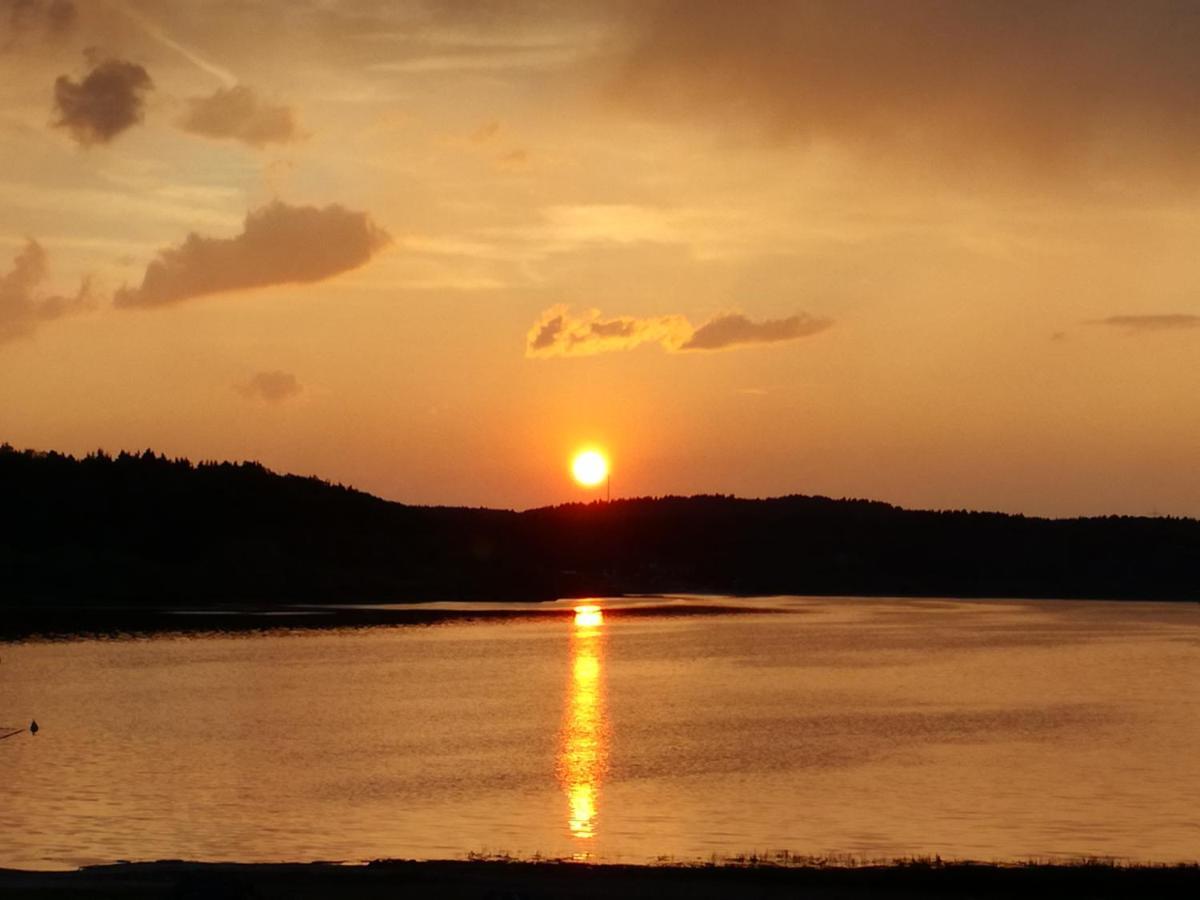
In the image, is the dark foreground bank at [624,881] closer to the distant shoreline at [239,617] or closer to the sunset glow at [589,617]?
the distant shoreline at [239,617]

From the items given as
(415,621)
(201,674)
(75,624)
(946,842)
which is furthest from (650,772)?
(415,621)

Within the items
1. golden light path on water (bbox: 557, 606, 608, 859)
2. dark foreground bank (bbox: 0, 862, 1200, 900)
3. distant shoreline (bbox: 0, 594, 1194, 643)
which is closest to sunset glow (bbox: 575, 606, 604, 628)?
distant shoreline (bbox: 0, 594, 1194, 643)

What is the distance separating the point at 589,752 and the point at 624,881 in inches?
1181

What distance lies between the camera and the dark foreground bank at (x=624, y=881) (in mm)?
28562

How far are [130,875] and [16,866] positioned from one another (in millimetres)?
4397

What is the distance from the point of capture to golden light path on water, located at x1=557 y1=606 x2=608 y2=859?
4334cm

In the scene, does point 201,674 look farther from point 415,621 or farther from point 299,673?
point 415,621

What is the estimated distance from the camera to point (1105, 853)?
1470 inches

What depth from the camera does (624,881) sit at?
30.0 m

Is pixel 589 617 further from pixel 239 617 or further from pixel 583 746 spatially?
pixel 583 746

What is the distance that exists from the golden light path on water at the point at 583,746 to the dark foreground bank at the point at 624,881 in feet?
18.8

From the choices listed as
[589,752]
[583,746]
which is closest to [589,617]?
[583,746]

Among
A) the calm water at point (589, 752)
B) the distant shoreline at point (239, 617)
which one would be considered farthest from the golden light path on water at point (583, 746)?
the distant shoreline at point (239, 617)

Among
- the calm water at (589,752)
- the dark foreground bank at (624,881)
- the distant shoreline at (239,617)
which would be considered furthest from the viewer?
the distant shoreline at (239,617)
